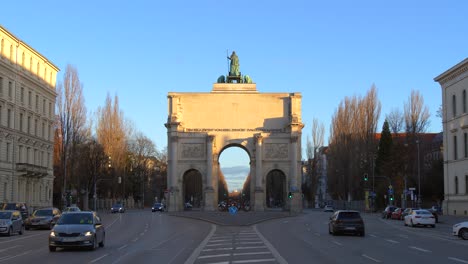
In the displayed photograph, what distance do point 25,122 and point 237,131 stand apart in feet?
113

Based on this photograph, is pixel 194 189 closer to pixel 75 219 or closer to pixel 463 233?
pixel 463 233

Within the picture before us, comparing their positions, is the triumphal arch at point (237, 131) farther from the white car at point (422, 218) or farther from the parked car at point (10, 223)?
the parked car at point (10, 223)

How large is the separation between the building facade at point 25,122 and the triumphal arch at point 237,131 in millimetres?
20329

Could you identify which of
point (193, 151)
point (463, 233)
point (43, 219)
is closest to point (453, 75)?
point (463, 233)

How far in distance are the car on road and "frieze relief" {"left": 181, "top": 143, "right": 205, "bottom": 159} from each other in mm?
70378

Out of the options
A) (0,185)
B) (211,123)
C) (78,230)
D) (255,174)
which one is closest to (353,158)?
(255,174)

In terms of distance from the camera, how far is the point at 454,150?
6988 centimetres

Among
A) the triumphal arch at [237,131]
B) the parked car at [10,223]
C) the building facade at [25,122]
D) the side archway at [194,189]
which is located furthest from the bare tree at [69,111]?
the side archway at [194,189]

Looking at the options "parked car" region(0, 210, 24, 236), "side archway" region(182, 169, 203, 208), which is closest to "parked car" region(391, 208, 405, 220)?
"parked car" region(0, 210, 24, 236)

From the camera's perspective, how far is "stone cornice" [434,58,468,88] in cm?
6543

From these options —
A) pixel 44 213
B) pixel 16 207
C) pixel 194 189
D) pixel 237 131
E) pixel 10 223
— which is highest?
pixel 237 131

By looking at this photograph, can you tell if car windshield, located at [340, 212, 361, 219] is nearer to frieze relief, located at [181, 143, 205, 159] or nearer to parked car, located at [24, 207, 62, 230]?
parked car, located at [24, 207, 62, 230]

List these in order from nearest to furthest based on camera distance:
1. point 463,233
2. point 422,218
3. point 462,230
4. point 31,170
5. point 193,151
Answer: point 463,233 < point 462,230 < point 422,218 < point 31,170 < point 193,151

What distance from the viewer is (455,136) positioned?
69438mm
